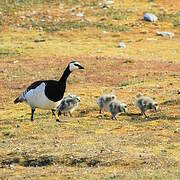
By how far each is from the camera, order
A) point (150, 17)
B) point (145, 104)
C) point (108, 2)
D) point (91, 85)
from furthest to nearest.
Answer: point (108, 2)
point (150, 17)
point (91, 85)
point (145, 104)

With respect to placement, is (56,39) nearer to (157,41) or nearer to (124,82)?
(157,41)

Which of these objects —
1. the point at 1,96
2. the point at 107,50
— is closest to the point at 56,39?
the point at 107,50

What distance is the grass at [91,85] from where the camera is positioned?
12461 millimetres

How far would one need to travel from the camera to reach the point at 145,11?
43.0 metres

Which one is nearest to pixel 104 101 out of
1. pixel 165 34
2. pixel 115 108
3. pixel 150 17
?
pixel 115 108

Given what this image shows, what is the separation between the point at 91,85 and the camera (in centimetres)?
2417

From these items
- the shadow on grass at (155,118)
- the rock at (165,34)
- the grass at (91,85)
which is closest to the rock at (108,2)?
the grass at (91,85)

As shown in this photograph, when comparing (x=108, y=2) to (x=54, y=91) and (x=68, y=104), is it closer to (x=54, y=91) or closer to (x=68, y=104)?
(x=68, y=104)

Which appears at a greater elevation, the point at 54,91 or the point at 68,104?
A: the point at 54,91

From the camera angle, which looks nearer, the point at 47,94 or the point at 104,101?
the point at 47,94

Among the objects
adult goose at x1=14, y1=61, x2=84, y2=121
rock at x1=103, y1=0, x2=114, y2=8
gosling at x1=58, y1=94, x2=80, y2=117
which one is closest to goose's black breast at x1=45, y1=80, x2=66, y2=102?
adult goose at x1=14, y1=61, x2=84, y2=121

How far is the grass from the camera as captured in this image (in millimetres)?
12461

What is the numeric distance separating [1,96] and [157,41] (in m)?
15.2

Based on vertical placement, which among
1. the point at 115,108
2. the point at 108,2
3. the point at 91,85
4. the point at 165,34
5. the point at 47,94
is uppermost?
the point at 47,94
